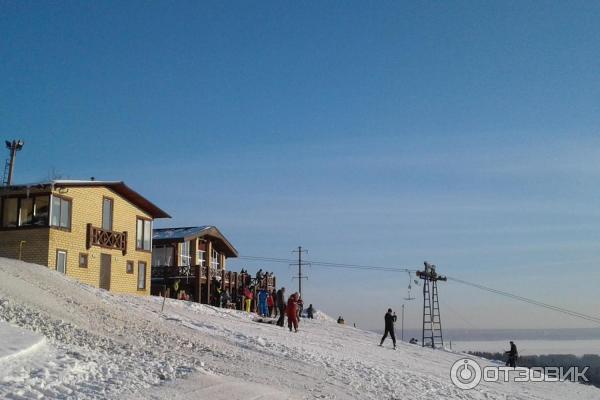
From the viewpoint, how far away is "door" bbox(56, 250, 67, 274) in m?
27.8

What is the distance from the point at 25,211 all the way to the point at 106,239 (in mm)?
4128

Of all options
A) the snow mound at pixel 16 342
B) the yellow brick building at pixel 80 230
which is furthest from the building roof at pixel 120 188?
the snow mound at pixel 16 342

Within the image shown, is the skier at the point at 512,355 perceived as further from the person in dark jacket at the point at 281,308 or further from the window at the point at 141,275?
the window at the point at 141,275

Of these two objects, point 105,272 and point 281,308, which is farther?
point 105,272

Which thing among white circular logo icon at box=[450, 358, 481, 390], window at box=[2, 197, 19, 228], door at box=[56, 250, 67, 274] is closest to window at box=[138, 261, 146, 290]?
door at box=[56, 250, 67, 274]

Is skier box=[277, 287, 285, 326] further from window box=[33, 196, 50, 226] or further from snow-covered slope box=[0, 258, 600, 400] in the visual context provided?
window box=[33, 196, 50, 226]

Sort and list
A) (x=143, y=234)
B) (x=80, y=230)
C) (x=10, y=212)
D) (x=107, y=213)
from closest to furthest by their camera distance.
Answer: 1. (x=10, y=212)
2. (x=80, y=230)
3. (x=107, y=213)
4. (x=143, y=234)

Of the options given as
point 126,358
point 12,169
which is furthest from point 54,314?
point 12,169

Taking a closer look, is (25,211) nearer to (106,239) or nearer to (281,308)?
(106,239)

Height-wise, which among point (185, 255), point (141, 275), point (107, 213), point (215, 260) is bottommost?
point (141, 275)

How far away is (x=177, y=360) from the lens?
13477mm

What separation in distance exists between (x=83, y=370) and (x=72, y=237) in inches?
746

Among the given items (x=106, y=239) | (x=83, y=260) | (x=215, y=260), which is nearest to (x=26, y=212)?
(x=83, y=260)

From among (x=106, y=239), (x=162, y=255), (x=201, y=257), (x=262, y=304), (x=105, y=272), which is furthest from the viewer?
(x=201, y=257)
